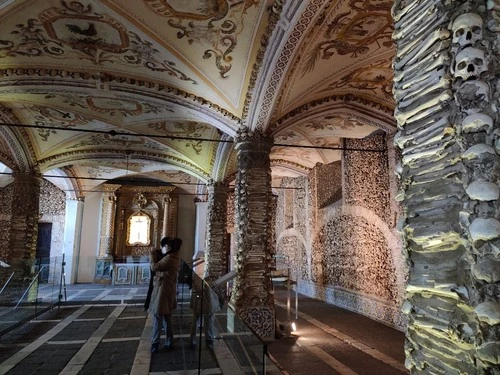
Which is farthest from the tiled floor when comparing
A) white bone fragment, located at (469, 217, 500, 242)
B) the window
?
the window

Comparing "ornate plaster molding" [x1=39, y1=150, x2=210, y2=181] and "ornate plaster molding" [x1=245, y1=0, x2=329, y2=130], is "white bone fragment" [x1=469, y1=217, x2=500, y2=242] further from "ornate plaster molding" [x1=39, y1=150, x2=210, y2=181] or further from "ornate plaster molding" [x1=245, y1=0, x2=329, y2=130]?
"ornate plaster molding" [x1=39, y1=150, x2=210, y2=181]

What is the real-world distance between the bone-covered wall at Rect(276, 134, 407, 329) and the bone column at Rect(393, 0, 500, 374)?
6.08 m

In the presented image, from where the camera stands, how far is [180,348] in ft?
15.2

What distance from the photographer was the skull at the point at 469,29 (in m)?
1.05

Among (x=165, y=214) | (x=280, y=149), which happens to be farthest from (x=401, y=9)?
(x=165, y=214)

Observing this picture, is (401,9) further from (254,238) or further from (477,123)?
(254,238)

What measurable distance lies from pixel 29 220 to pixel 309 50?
8690mm

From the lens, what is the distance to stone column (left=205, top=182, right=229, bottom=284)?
10539 mm

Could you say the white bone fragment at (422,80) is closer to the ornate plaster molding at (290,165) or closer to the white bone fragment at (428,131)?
the white bone fragment at (428,131)

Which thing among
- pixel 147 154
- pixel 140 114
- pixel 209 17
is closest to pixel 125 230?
pixel 147 154

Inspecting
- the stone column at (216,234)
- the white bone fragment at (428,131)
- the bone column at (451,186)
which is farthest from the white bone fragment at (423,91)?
the stone column at (216,234)

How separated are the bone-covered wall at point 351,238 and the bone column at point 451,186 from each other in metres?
6.08

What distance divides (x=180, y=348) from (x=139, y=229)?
1127cm

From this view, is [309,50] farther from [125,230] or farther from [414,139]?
[125,230]
